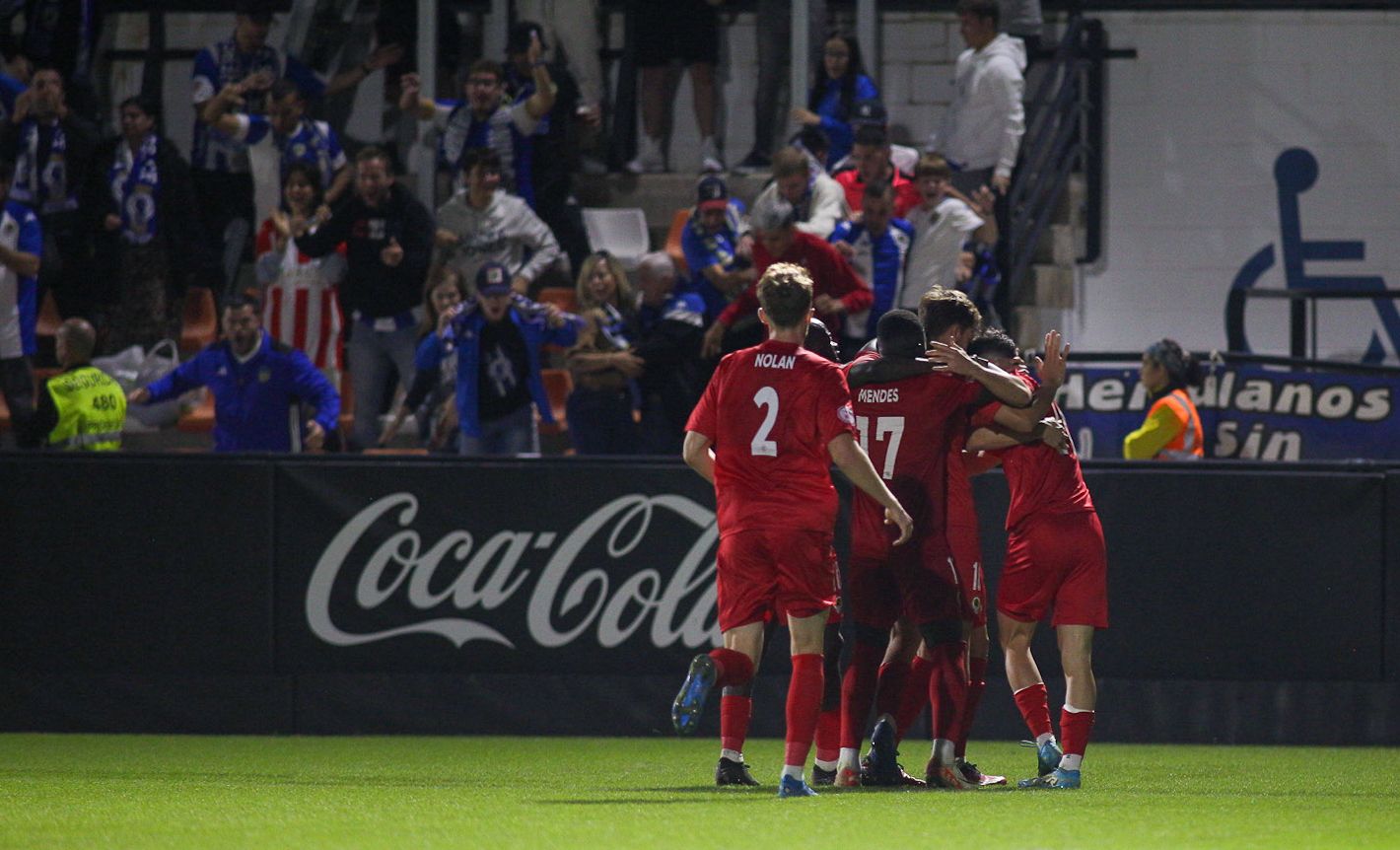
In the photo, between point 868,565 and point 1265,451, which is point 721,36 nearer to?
point 1265,451

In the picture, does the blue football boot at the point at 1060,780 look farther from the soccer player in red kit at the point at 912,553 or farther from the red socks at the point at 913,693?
the red socks at the point at 913,693

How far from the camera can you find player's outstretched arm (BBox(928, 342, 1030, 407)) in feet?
24.5

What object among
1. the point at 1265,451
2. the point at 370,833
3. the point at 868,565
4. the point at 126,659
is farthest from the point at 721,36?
the point at 370,833

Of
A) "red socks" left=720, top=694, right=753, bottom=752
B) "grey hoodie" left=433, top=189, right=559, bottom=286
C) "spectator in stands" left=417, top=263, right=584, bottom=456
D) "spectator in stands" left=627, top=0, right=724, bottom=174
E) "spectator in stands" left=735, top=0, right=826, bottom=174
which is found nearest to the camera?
"red socks" left=720, top=694, right=753, bottom=752

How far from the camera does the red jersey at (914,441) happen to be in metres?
7.73

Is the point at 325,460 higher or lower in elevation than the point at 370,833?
higher

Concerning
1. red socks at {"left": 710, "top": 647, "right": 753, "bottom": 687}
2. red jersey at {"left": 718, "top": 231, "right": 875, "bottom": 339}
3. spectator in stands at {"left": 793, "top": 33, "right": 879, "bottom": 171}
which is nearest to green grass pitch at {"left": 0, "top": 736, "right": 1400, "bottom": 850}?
red socks at {"left": 710, "top": 647, "right": 753, "bottom": 687}

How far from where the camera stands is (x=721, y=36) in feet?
54.1

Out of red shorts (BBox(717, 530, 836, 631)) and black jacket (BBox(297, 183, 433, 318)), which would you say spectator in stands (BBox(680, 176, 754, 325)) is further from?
red shorts (BBox(717, 530, 836, 631))

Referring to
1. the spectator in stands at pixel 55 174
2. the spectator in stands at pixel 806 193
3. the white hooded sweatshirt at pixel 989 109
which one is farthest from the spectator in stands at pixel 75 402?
the white hooded sweatshirt at pixel 989 109

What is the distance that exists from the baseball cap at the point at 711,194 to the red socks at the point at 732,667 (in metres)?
5.56

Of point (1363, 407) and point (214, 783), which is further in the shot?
point (1363, 407)

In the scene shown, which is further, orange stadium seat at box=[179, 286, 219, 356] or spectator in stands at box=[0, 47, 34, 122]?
spectator in stands at box=[0, 47, 34, 122]

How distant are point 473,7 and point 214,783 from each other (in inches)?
388
